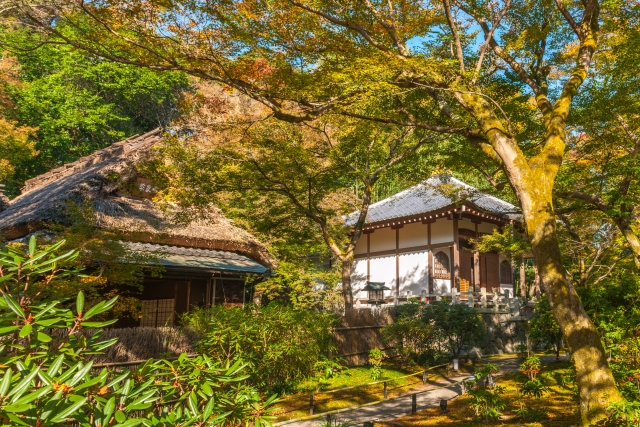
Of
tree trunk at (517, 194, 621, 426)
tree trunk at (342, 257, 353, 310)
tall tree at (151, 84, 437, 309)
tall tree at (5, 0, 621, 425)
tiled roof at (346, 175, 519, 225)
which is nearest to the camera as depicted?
tree trunk at (517, 194, 621, 426)

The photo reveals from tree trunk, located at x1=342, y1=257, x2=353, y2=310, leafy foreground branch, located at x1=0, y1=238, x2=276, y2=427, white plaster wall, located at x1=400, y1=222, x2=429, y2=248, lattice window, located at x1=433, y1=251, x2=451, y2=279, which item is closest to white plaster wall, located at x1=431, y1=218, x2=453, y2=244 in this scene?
white plaster wall, located at x1=400, y1=222, x2=429, y2=248

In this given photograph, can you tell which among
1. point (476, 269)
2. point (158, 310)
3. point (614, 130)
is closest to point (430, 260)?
point (476, 269)

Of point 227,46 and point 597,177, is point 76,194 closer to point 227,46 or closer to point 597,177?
point 227,46

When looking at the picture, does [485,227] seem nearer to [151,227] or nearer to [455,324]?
[455,324]

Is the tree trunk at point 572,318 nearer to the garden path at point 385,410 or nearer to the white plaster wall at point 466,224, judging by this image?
the garden path at point 385,410

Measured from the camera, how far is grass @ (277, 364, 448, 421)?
858 cm

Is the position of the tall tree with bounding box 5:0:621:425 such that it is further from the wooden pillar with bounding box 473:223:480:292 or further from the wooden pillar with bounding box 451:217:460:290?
the wooden pillar with bounding box 473:223:480:292

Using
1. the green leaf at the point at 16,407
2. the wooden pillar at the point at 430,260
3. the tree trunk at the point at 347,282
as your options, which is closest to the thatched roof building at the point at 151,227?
the tree trunk at the point at 347,282

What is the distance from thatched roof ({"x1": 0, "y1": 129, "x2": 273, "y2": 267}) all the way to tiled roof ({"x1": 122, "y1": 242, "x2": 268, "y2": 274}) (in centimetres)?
20

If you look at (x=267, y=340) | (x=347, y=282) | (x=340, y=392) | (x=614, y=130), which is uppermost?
(x=614, y=130)

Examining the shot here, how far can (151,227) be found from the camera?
1297 centimetres

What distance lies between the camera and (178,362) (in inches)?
102

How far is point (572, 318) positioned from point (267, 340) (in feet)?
18.6

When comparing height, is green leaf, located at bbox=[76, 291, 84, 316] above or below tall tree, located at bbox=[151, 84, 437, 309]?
below
